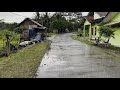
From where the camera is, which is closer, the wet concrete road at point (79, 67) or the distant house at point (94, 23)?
the wet concrete road at point (79, 67)

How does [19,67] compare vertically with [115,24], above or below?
below

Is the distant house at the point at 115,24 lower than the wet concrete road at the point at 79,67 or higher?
higher

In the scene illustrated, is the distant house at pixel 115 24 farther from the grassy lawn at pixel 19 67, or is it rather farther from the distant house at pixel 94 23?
the grassy lawn at pixel 19 67

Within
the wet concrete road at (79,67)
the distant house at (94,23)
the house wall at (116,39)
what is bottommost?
the wet concrete road at (79,67)

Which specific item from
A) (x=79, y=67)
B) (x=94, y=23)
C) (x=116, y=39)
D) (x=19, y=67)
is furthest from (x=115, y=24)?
(x=94, y=23)

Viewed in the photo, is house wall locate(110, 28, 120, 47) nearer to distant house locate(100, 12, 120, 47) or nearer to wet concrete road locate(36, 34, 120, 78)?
distant house locate(100, 12, 120, 47)

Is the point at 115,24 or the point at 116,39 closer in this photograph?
the point at 115,24

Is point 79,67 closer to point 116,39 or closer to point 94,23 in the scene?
point 116,39

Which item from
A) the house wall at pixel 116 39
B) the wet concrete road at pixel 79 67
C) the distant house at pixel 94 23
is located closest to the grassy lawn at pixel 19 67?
the wet concrete road at pixel 79 67

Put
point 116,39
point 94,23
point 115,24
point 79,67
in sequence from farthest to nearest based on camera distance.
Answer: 1. point 94,23
2. point 116,39
3. point 115,24
4. point 79,67
